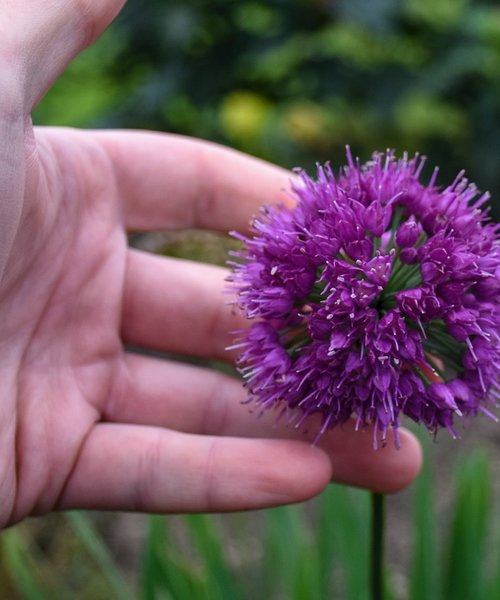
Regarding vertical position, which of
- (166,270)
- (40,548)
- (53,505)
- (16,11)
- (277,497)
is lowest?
(40,548)

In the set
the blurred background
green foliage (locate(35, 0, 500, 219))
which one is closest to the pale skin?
the blurred background

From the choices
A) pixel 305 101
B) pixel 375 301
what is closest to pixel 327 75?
pixel 305 101

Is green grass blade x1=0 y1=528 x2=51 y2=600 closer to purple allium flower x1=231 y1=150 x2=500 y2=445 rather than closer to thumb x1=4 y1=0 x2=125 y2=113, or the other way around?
purple allium flower x1=231 y1=150 x2=500 y2=445

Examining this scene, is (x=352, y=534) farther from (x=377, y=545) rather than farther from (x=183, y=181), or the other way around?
(x=183, y=181)

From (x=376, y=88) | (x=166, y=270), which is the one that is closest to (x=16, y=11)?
(x=166, y=270)

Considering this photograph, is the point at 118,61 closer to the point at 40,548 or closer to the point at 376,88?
the point at 376,88

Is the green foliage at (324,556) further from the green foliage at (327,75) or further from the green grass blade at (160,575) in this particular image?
the green foliage at (327,75)

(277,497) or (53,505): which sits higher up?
(277,497)
